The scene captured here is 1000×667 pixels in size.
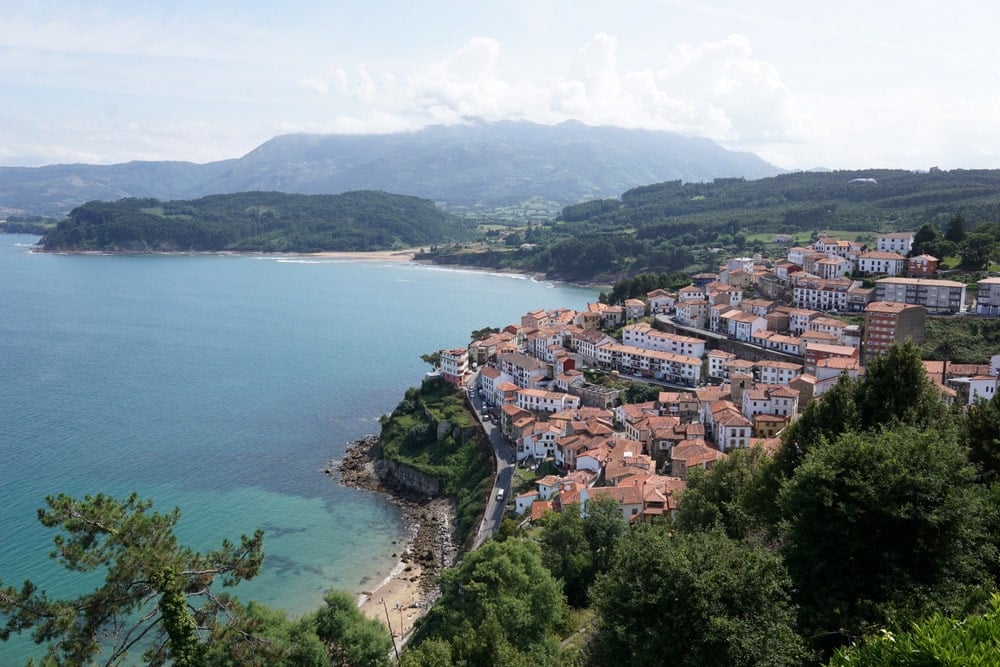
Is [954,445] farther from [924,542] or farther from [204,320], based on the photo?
[204,320]

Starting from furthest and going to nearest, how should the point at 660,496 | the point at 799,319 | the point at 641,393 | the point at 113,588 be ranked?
1. the point at 799,319
2. the point at 641,393
3. the point at 660,496
4. the point at 113,588

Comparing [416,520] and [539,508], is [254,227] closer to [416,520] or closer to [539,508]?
[416,520]

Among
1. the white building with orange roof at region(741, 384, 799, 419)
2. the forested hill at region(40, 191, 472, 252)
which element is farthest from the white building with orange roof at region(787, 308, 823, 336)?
the forested hill at region(40, 191, 472, 252)

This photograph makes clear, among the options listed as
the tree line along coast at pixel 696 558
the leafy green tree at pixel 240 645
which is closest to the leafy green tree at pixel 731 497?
the tree line along coast at pixel 696 558

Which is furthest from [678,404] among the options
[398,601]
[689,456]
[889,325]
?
[398,601]

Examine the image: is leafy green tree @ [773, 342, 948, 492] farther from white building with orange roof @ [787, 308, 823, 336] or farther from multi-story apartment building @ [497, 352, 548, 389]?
white building with orange roof @ [787, 308, 823, 336]

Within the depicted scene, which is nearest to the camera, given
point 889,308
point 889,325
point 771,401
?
point 771,401

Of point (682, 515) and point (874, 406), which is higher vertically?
point (874, 406)

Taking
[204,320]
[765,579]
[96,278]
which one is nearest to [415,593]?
[765,579]
